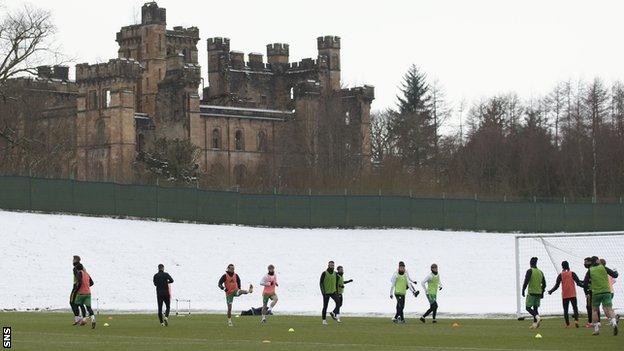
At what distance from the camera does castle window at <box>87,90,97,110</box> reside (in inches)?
5289

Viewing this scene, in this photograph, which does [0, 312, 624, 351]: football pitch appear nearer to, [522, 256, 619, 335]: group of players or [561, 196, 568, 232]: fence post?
[522, 256, 619, 335]: group of players

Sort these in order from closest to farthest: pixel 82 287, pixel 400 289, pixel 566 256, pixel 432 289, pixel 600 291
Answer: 1. pixel 600 291
2. pixel 82 287
3. pixel 400 289
4. pixel 432 289
5. pixel 566 256

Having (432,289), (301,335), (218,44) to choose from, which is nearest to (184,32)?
(218,44)

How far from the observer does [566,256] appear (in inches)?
2058

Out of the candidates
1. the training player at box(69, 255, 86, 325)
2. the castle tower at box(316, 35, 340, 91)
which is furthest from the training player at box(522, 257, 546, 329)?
the castle tower at box(316, 35, 340, 91)

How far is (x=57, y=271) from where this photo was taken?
61844 millimetres

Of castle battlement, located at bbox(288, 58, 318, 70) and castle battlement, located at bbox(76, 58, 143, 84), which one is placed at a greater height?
castle battlement, located at bbox(288, 58, 318, 70)

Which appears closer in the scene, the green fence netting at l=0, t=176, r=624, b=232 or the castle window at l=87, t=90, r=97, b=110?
the green fence netting at l=0, t=176, r=624, b=232

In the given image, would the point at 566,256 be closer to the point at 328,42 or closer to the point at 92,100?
the point at 92,100

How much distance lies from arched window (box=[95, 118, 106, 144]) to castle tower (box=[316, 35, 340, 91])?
2525cm

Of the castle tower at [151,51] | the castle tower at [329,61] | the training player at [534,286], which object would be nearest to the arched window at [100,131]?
the castle tower at [151,51]

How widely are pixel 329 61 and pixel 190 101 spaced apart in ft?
72.4

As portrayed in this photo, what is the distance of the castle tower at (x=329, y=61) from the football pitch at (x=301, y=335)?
10962 centimetres

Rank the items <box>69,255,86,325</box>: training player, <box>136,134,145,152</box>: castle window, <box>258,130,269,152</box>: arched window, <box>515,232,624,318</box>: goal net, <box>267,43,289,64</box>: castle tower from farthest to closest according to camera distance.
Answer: <box>267,43,289,64</box>: castle tower → <box>258,130,269,152</box>: arched window → <box>136,134,145,152</box>: castle window → <box>515,232,624,318</box>: goal net → <box>69,255,86,325</box>: training player
